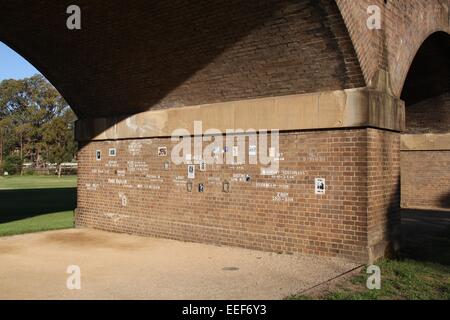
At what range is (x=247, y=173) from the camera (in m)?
8.84

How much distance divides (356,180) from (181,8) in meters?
3.98

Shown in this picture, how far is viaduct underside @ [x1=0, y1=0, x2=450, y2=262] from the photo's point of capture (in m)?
7.29

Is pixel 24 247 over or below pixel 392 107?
below

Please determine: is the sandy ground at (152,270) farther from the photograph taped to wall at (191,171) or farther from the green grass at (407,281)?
the photograph taped to wall at (191,171)

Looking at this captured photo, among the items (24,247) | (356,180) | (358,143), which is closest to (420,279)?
(356,180)

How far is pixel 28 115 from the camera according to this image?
66750mm

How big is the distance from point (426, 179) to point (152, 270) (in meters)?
12.4

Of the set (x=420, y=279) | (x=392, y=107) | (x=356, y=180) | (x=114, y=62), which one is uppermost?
(x=114, y=62)

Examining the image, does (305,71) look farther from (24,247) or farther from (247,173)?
(24,247)

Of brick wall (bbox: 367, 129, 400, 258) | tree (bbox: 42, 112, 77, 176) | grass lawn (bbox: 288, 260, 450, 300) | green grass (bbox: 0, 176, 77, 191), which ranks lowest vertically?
grass lawn (bbox: 288, 260, 450, 300)

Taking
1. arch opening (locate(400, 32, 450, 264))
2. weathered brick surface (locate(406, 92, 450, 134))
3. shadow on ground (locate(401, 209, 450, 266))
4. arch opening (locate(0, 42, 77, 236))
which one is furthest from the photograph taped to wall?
arch opening (locate(0, 42, 77, 236))

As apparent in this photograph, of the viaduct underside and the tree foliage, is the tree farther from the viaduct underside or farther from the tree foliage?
the viaduct underside

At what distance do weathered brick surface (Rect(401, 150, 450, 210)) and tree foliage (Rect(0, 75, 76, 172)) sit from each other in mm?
49943
